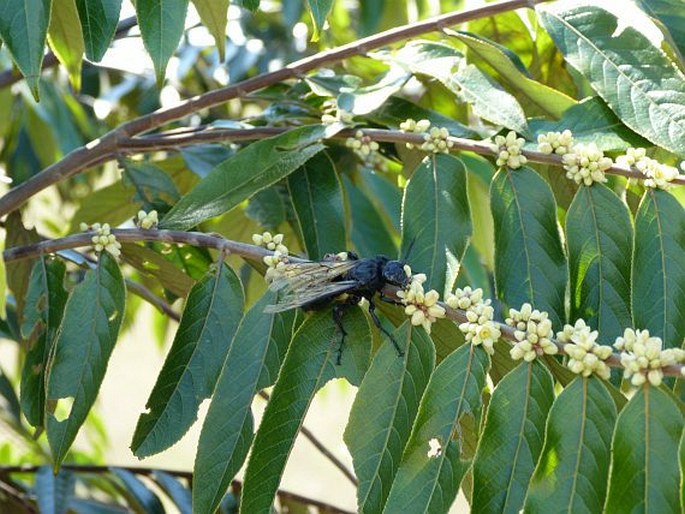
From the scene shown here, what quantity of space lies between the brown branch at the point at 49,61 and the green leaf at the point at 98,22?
0.41 metres

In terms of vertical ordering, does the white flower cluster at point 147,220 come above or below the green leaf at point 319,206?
above

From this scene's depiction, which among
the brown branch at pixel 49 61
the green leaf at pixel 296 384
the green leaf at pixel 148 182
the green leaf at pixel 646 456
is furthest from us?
the brown branch at pixel 49 61

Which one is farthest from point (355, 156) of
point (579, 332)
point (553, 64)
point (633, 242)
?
point (579, 332)

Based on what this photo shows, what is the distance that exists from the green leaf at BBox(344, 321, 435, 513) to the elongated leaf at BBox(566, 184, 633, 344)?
0.15 m

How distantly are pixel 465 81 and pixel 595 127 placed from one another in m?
0.13

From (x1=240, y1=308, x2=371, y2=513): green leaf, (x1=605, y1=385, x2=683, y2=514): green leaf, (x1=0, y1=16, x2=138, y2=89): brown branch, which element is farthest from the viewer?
(x1=0, y1=16, x2=138, y2=89): brown branch

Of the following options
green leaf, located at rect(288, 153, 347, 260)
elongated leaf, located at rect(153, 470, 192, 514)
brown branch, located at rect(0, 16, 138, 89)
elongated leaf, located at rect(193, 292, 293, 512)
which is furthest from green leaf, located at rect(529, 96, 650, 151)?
elongated leaf, located at rect(153, 470, 192, 514)

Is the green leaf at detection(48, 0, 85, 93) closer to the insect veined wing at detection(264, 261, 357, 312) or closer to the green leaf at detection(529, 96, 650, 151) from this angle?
the insect veined wing at detection(264, 261, 357, 312)

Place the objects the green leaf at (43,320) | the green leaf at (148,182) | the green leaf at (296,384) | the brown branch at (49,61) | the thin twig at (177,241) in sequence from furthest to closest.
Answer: the brown branch at (49,61) < the green leaf at (148,182) < the green leaf at (43,320) < the thin twig at (177,241) < the green leaf at (296,384)

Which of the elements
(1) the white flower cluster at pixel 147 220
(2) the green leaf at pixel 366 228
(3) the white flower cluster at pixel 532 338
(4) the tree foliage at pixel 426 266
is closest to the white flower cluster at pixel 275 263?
(4) the tree foliage at pixel 426 266

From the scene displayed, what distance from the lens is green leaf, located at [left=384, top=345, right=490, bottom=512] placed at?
79 centimetres

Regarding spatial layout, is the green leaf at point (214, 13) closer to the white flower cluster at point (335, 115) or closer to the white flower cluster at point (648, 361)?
the white flower cluster at point (335, 115)

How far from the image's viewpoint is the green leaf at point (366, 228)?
4.70 feet

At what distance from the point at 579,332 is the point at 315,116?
55 cm
